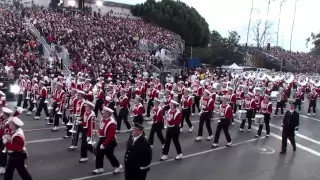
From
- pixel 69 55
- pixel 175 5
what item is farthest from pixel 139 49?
pixel 175 5

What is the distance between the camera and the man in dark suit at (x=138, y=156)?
23.2 feet

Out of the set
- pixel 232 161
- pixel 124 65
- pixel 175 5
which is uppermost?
pixel 175 5

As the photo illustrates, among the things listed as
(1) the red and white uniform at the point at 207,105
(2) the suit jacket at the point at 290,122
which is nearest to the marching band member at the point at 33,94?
(1) the red and white uniform at the point at 207,105

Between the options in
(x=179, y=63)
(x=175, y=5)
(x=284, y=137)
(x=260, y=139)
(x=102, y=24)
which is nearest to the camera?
(x=284, y=137)

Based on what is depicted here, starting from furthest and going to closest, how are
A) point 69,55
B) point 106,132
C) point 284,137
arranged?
1. point 69,55
2. point 284,137
3. point 106,132

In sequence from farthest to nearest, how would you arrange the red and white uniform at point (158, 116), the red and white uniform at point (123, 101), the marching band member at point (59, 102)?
the red and white uniform at point (123, 101) → the marching band member at point (59, 102) → the red and white uniform at point (158, 116)

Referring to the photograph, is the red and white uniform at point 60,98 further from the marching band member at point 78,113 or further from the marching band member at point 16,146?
the marching band member at point 16,146

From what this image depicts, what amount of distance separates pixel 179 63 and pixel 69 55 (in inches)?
556

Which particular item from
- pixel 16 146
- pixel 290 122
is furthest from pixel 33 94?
pixel 290 122

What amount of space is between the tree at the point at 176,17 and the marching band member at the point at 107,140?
132 ft

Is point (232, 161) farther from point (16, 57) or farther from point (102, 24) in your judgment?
point (102, 24)

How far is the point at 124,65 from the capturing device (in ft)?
96.4

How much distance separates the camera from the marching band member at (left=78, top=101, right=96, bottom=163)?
414 inches

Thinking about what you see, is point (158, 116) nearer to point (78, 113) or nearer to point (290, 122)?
point (78, 113)
